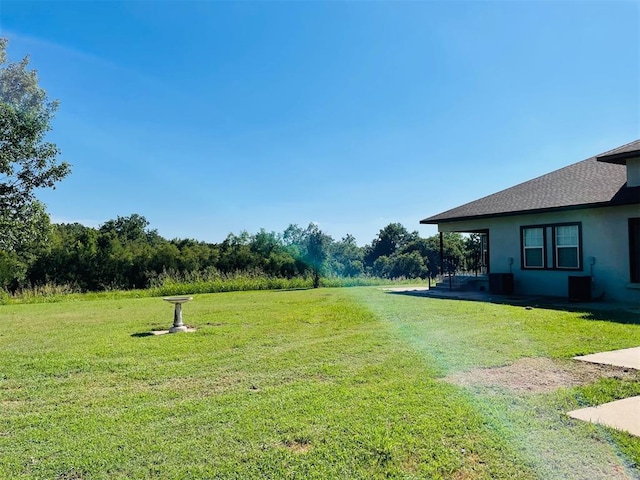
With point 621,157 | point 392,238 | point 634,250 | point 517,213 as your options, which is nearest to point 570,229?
point 517,213

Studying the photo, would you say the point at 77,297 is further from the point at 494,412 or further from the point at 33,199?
the point at 494,412

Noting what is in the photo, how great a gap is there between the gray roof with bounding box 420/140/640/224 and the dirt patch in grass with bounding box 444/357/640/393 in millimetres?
7676

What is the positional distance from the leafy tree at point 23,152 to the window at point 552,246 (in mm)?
17734

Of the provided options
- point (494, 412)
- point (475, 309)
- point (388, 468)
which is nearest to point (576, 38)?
point (475, 309)

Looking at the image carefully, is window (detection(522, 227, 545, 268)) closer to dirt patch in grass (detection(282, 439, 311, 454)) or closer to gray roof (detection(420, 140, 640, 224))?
gray roof (detection(420, 140, 640, 224))

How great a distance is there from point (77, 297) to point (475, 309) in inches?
593

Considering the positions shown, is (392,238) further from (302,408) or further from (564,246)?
(302,408)

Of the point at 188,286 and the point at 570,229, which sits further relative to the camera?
the point at 188,286

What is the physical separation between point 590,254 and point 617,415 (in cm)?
977

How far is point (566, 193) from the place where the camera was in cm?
1269

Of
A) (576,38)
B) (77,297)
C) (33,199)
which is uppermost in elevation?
(576,38)

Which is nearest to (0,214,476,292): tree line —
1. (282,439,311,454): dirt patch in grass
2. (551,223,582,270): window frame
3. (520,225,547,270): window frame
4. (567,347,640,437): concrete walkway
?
(520,225,547,270): window frame

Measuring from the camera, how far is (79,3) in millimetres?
9203

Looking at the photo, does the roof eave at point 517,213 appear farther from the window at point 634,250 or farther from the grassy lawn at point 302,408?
the grassy lawn at point 302,408
